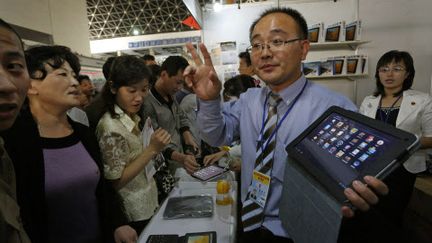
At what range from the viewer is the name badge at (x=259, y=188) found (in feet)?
3.31

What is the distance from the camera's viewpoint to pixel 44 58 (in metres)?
1.13

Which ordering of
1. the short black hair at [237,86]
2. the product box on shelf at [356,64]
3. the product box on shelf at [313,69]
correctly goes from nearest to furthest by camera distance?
the short black hair at [237,86] → the product box on shelf at [356,64] → the product box on shelf at [313,69]

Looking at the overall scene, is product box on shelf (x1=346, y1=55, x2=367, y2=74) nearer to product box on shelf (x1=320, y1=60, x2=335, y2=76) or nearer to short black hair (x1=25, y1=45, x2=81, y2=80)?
product box on shelf (x1=320, y1=60, x2=335, y2=76)

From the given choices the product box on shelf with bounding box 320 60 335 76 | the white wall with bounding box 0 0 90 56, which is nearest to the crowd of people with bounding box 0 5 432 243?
the white wall with bounding box 0 0 90 56

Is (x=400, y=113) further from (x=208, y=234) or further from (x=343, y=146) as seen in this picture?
(x=208, y=234)

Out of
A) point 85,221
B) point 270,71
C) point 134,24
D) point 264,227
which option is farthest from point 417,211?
point 134,24

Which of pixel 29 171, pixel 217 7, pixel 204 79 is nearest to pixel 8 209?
pixel 29 171

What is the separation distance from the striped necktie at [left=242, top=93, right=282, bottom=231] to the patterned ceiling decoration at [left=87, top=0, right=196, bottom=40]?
13.4 ft

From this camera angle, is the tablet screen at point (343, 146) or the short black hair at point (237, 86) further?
the short black hair at point (237, 86)

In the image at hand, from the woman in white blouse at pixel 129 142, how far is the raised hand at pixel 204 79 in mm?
417

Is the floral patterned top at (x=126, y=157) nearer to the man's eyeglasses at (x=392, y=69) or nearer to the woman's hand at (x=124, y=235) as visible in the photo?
the woman's hand at (x=124, y=235)

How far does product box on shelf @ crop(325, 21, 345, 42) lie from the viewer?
11.3 feet

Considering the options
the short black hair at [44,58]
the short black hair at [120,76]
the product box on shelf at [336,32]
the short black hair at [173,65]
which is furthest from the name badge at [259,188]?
the product box on shelf at [336,32]

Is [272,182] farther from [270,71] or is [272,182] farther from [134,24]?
[134,24]
